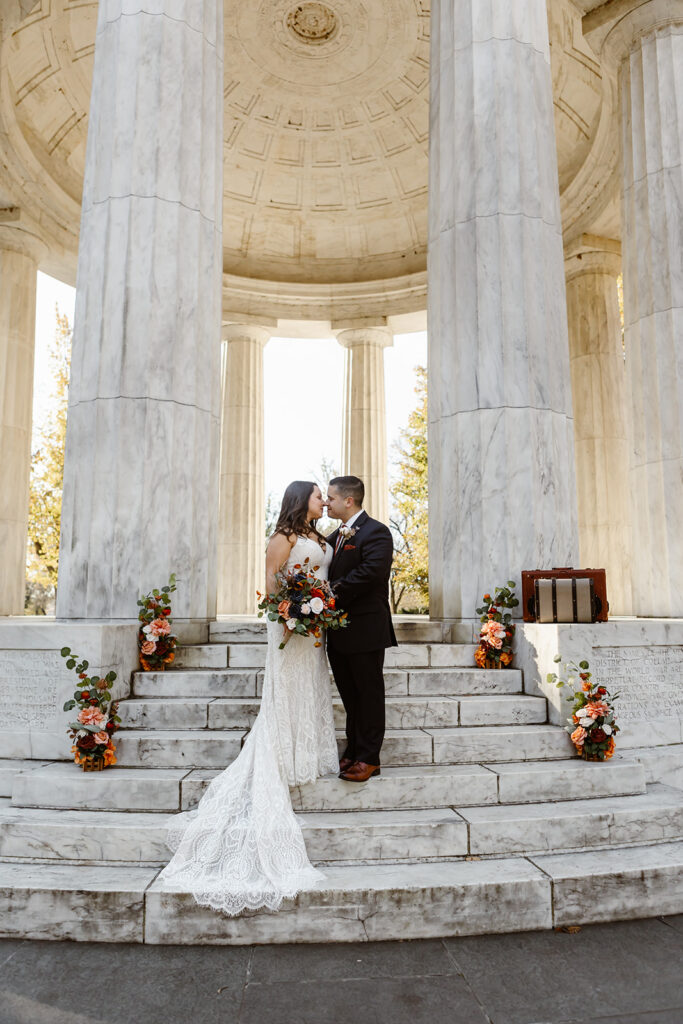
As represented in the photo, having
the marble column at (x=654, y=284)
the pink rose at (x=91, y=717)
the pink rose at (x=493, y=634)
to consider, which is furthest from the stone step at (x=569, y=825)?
the marble column at (x=654, y=284)

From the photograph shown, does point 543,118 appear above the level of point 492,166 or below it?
above

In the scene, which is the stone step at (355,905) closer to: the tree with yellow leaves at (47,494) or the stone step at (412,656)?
the stone step at (412,656)

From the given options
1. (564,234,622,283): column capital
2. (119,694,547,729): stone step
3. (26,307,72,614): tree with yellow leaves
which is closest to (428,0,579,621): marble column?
(119,694,547,729): stone step

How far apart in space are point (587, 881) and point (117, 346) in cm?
1270

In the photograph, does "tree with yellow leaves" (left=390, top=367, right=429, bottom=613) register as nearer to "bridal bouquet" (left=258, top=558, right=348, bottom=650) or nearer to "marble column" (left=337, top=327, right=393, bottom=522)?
"marble column" (left=337, top=327, right=393, bottom=522)

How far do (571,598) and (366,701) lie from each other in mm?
5154

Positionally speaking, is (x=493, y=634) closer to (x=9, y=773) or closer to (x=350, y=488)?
(x=350, y=488)

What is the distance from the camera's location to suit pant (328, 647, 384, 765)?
10461 mm

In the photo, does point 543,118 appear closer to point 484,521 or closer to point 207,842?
point 484,521

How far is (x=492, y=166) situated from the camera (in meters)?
16.5

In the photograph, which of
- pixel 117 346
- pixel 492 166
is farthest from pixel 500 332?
pixel 117 346

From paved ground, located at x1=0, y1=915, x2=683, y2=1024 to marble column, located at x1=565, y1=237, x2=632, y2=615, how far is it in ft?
75.9

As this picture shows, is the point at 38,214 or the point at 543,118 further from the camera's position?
the point at 38,214

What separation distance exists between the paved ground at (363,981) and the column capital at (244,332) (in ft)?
106
